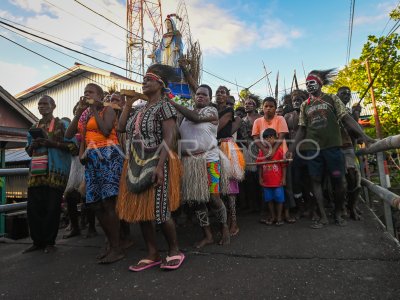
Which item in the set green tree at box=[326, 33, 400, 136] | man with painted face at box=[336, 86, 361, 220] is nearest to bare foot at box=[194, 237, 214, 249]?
man with painted face at box=[336, 86, 361, 220]

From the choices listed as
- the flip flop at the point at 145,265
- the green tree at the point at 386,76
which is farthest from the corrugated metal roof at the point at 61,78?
the flip flop at the point at 145,265

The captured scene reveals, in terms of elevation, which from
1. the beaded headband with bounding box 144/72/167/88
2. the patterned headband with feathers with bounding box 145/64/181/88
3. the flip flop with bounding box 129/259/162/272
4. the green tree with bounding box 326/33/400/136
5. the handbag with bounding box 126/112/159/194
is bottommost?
the flip flop with bounding box 129/259/162/272

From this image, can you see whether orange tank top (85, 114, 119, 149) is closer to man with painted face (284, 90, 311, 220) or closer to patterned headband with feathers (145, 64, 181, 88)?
patterned headband with feathers (145, 64, 181, 88)

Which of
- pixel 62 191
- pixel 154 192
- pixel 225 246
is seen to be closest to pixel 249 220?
pixel 225 246

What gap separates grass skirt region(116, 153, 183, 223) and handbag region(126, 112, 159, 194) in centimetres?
7

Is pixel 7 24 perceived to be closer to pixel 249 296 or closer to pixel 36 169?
pixel 36 169

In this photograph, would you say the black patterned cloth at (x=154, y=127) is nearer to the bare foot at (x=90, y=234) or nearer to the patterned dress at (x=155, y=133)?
the patterned dress at (x=155, y=133)

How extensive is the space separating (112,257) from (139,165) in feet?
3.09

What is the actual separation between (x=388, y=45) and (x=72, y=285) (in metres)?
12.3

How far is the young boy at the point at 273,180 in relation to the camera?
369 cm

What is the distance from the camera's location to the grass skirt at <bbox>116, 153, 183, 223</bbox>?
2.44 metres

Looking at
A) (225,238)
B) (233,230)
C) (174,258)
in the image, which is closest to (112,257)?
(174,258)

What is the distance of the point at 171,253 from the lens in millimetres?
2473

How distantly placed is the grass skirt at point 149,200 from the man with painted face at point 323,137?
181 centimetres
